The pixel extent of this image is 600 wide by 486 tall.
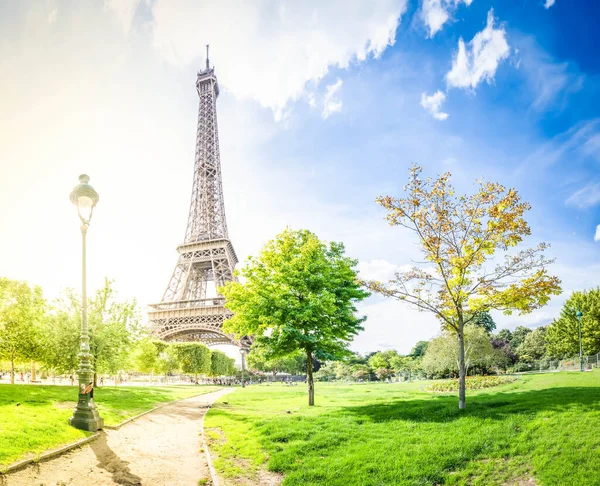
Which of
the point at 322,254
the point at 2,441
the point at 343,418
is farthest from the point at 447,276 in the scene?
the point at 2,441

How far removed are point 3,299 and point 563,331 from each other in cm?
6930

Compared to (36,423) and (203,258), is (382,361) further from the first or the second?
(36,423)

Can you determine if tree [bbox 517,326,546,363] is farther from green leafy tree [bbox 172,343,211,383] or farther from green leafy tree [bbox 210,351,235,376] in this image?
green leafy tree [bbox 172,343,211,383]

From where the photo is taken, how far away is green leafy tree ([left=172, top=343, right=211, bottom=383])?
55.9 metres

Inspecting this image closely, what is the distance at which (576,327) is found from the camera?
5375cm

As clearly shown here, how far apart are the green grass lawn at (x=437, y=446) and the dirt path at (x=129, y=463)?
869 millimetres

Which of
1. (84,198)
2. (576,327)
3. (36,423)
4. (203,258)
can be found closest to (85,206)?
(84,198)

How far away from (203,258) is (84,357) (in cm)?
5334

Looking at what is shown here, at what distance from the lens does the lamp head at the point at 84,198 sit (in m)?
11.9

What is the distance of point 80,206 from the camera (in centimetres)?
1198

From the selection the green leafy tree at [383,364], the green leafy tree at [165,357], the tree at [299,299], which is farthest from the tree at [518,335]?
the tree at [299,299]

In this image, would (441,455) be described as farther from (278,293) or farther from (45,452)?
(278,293)

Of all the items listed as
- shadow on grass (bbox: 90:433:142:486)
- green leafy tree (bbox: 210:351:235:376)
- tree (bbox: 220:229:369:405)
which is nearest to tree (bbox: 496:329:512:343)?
green leafy tree (bbox: 210:351:235:376)

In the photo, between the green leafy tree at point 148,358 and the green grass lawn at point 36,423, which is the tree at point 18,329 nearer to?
the green grass lawn at point 36,423
